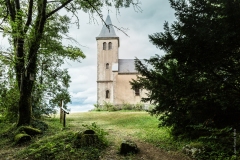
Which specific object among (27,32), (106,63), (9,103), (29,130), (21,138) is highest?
(106,63)

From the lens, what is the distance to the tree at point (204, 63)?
530cm

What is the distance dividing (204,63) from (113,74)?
25.2 meters

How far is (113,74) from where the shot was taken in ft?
100

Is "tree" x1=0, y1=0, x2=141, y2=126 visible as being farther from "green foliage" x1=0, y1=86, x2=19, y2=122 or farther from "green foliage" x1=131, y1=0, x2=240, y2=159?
"green foliage" x1=131, y1=0, x2=240, y2=159

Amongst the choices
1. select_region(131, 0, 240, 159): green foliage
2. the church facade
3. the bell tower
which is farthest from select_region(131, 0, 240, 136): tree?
the bell tower

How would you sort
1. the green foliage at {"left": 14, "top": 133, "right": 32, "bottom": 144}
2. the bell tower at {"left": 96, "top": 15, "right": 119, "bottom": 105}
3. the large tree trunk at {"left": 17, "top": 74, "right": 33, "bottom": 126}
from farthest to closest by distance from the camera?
the bell tower at {"left": 96, "top": 15, "right": 119, "bottom": 105} → the large tree trunk at {"left": 17, "top": 74, "right": 33, "bottom": 126} → the green foliage at {"left": 14, "top": 133, "right": 32, "bottom": 144}

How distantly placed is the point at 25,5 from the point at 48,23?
5.19 ft

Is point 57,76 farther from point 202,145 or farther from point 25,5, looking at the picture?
point 202,145

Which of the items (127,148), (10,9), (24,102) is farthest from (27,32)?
(127,148)

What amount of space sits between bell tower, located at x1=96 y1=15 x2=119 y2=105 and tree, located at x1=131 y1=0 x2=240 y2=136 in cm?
2540

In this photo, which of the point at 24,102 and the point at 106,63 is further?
the point at 106,63

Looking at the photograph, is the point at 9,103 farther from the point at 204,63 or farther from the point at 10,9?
the point at 204,63

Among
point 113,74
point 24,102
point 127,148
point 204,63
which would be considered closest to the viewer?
point 204,63

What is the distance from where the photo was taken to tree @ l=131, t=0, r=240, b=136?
530cm
